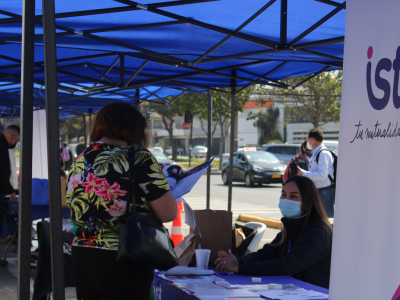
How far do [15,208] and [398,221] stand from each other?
5.50m

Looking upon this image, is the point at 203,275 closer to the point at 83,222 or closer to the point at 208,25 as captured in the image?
the point at 83,222

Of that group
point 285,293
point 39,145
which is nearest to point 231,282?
point 285,293

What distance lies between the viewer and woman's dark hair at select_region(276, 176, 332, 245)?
309 centimetres

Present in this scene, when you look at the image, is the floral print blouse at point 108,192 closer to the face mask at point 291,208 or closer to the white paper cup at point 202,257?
the white paper cup at point 202,257

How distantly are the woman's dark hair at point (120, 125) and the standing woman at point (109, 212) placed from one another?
0.16 metres

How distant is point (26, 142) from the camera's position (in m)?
1.96

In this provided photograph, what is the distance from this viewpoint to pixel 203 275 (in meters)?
2.82

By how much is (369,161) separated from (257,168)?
657 inches

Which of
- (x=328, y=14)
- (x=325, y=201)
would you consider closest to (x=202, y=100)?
(x=325, y=201)

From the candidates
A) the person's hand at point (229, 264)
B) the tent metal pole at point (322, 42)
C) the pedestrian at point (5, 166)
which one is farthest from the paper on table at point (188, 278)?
the pedestrian at point (5, 166)

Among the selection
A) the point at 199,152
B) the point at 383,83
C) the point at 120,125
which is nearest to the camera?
the point at 383,83

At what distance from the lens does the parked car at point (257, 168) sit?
17984 mm

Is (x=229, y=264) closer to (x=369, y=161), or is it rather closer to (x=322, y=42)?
(x=369, y=161)

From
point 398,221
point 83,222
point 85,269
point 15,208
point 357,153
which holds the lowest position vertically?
point 15,208
